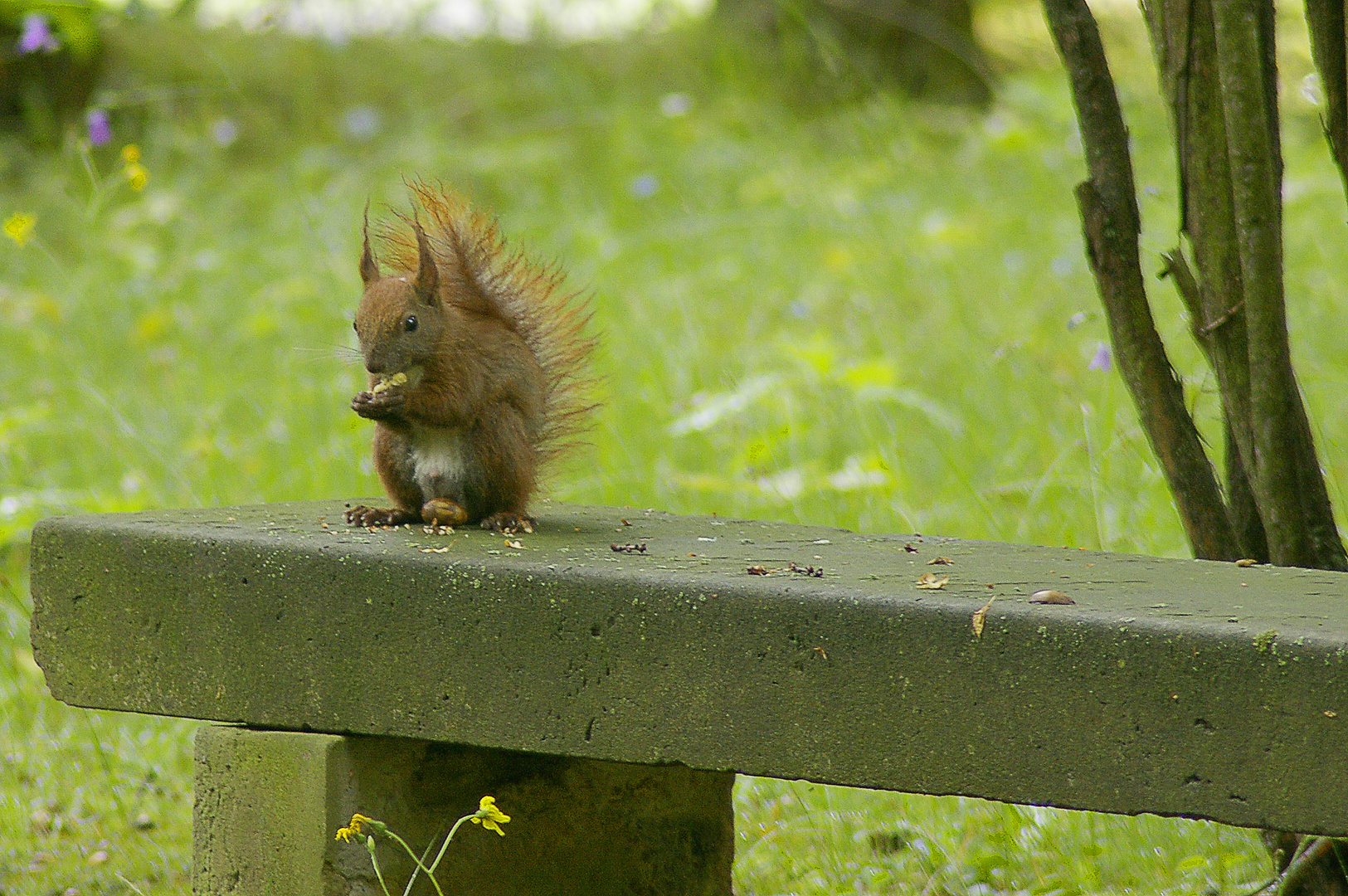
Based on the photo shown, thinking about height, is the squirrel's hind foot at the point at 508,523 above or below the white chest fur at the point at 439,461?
below

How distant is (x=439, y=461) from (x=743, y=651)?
66 centimetres

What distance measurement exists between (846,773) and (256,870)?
3.08 ft

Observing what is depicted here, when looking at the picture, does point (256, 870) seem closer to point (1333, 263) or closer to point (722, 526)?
point (722, 526)

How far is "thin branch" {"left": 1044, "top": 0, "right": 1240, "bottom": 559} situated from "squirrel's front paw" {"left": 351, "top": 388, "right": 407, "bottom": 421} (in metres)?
1.08

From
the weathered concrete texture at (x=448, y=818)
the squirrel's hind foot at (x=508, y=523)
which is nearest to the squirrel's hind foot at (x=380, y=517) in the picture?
the squirrel's hind foot at (x=508, y=523)

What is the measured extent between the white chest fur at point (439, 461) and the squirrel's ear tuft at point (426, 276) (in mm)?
200

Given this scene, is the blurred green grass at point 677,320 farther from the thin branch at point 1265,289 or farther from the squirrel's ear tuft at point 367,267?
the thin branch at point 1265,289

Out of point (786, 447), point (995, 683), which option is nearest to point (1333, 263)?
point (786, 447)

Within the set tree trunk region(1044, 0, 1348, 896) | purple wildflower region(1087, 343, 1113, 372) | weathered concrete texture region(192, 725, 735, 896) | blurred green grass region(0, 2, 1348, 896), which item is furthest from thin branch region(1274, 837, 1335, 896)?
purple wildflower region(1087, 343, 1113, 372)

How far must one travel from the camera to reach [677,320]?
584 cm

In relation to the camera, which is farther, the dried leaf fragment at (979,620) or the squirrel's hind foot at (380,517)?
the squirrel's hind foot at (380,517)

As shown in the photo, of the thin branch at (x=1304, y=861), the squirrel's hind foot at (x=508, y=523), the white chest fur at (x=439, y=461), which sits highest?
the white chest fur at (x=439, y=461)

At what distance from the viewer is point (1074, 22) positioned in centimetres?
239

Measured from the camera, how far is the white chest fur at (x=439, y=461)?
236cm
